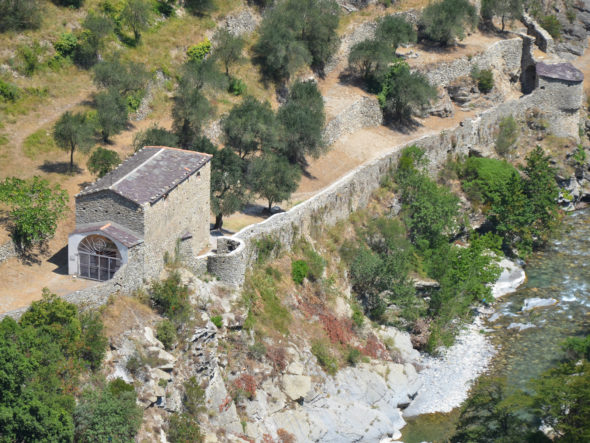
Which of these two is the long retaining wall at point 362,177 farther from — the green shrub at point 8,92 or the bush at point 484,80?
the green shrub at point 8,92

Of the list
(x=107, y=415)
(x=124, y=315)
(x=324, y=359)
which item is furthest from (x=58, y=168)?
(x=107, y=415)

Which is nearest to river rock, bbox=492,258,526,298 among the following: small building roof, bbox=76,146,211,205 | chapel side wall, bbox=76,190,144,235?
small building roof, bbox=76,146,211,205

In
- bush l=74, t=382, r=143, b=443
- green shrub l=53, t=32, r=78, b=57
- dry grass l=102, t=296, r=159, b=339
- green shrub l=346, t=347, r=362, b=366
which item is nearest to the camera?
bush l=74, t=382, r=143, b=443

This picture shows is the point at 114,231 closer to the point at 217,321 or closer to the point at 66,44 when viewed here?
the point at 217,321

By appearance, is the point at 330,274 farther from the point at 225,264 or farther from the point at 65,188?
the point at 65,188

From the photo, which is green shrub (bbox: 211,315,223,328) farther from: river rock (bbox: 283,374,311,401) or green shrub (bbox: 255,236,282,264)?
green shrub (bbox: 255,236,282,264)

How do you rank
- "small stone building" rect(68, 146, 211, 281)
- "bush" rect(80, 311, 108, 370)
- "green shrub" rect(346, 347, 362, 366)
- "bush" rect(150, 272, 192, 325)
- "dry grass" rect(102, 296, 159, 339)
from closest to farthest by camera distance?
"bush" rect(80, 311, 108, 370), "dry grass" rect(102, 296, 159, 339), "small stone building" rect(68, 146, 211, 281), "bush" rect(150, 272, 192, 325), "green shrub" rect(346, 347, 362, 366)
